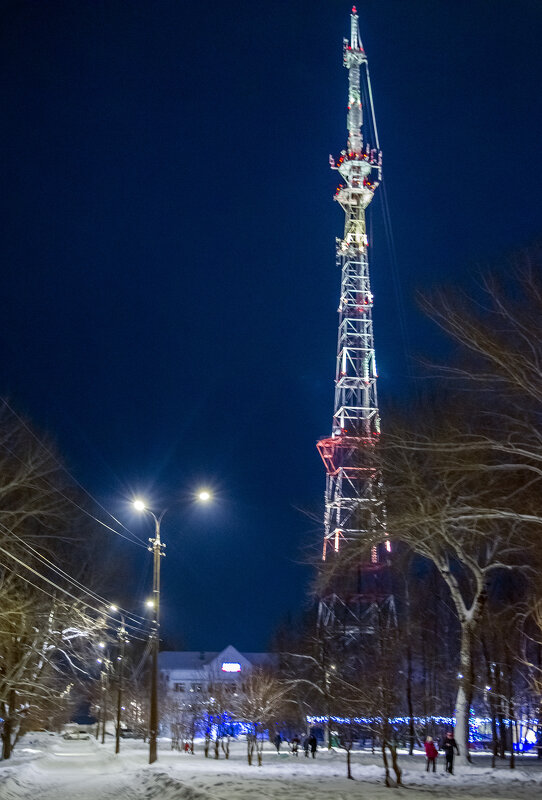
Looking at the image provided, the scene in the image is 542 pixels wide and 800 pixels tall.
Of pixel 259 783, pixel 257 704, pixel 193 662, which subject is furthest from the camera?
pixel 193 662

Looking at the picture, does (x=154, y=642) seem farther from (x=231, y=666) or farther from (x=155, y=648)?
(x=231, y=666)

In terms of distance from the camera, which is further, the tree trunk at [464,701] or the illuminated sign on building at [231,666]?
the illuminated sign on building at [231,666]

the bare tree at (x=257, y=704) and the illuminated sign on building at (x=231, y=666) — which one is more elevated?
the illuminated sign on building at (x=231, y=666)

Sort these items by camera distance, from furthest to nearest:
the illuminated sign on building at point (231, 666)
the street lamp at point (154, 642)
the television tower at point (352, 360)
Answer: the illuminated sign on building at point (231, 666) → the television tower at point (352, 360) → the street lamp at point (154, 642)

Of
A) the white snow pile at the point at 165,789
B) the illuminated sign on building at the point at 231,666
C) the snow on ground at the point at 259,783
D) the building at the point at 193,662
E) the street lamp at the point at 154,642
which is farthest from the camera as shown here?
the building at the point at 193,662

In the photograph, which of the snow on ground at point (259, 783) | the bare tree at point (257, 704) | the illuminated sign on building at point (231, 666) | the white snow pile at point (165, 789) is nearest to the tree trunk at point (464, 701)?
the snow on ground at point (259, 783)

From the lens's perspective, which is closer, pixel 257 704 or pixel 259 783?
pixel 259 783

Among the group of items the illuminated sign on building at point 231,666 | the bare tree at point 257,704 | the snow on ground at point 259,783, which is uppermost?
the illuminated sign on building at point 231,666

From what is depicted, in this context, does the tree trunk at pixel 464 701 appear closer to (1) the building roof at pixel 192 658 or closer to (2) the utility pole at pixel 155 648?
(2) the utility pole at pixel 155 648

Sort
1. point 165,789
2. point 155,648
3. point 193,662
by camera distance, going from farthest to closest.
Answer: point 193,662 < point 155,648 < point 165,789

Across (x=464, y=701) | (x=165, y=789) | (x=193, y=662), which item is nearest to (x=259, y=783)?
(x=165, y=789)

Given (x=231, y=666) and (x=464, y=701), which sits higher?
(x=231, y=666)

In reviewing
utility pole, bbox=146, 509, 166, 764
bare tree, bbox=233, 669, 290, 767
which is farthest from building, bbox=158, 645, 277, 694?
utility pole, bbox=146, 509, 166, 764

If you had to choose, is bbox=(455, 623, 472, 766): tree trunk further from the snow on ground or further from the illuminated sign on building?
the illuminated sign on building
